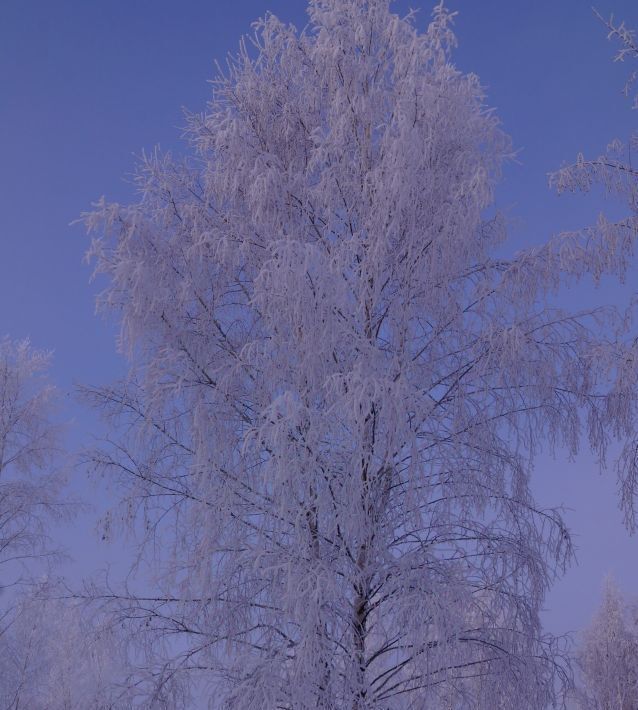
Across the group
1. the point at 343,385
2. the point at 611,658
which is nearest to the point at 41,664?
the point at 343,385

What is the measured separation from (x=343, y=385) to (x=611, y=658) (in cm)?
1384

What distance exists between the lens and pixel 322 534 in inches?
215

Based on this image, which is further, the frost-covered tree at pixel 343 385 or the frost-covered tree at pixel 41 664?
the frost-covered tree at pixel 41 664

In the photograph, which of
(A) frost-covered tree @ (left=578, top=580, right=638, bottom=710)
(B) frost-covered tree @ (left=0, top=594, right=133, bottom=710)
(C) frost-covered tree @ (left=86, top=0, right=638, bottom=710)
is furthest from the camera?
(A) frost-covered tree @ (left=578, top=580, right=638, bottom=710)

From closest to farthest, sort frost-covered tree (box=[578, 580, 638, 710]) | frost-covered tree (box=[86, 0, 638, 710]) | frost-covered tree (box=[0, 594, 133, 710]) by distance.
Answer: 1. frost-covered tree (box=[86, 0, 638, 710])
2. frost-covered tree (box=[0, 594, 133, 710])
3. frost-covered tree (box=[578, 580, 638, 710])

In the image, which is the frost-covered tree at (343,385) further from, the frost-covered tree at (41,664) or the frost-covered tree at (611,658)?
the frost-covered tree at (611,658)

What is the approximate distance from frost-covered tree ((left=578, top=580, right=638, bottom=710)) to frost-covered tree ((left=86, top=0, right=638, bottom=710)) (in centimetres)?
1173

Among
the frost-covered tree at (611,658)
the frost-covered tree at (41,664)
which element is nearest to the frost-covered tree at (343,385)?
the frost-covered tree at (41,664)

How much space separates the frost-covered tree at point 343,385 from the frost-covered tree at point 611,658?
11729 millimetres

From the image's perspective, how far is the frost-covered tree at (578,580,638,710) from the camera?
53.2 ft

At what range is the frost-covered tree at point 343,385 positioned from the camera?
530 centimetres

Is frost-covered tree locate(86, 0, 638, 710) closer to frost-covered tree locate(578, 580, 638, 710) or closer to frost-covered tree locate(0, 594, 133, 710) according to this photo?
frost-covered tree locate(0, 594, 133, 710)

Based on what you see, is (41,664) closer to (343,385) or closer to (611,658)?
(343,385)

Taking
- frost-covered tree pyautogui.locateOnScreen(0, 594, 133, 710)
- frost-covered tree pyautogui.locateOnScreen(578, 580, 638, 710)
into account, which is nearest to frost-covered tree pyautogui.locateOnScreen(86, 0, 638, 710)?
frost-covered tree pyautogui.locateOnScreen(0, 594, 133, 710)
